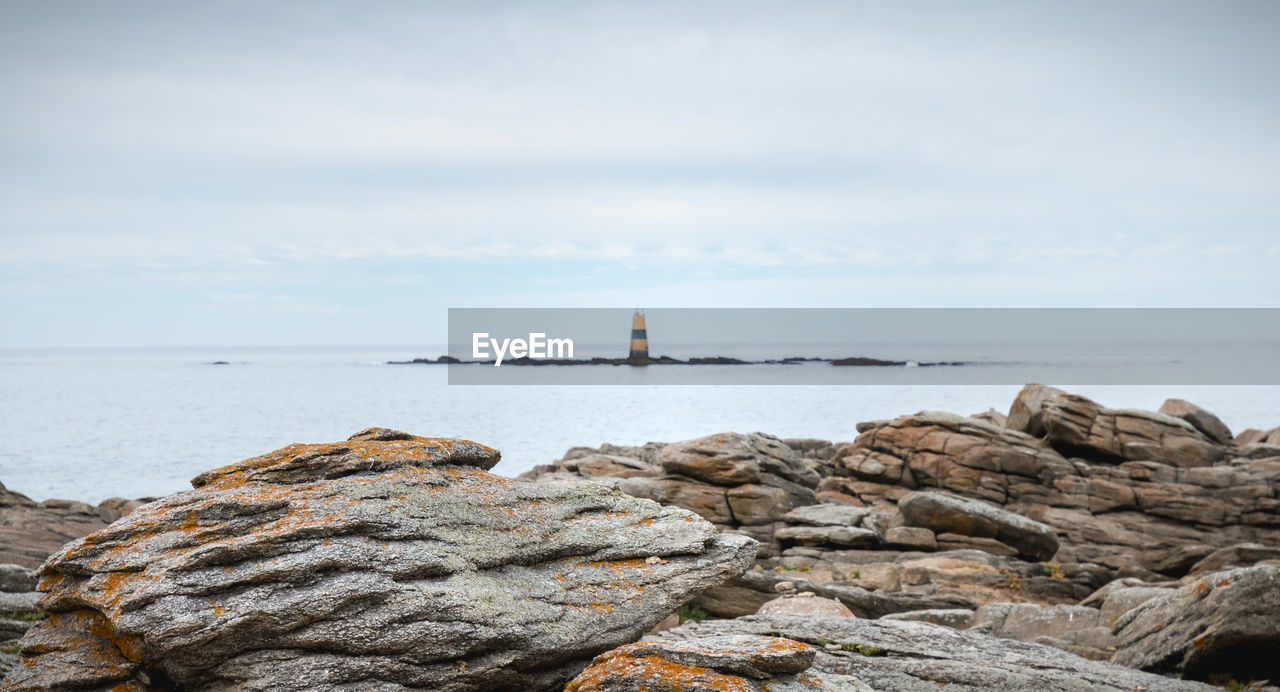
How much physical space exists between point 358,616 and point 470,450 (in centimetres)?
363

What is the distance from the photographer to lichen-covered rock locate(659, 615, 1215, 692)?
1233cm

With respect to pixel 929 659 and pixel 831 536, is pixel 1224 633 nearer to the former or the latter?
pixel 929 659

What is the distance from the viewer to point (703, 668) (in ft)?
29.6

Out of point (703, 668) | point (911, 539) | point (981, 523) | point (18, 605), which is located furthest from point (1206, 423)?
point (18, 605)

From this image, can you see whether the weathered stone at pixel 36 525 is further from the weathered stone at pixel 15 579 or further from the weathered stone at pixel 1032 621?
the weathered stone at pixel 1032 621

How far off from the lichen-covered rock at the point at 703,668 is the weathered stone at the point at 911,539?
2335 centimetres

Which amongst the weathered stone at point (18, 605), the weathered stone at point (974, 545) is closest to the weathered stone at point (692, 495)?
the weathered stone at point (974, 545)

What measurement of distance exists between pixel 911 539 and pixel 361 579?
2604 cm

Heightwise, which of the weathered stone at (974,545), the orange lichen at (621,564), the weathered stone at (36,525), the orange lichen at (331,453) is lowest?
the weathered stone at (974,545)

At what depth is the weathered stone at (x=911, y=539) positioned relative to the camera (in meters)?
31.4

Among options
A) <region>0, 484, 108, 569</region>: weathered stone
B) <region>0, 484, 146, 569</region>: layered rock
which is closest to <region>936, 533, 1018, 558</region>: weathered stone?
<region>0, 484, 146, 569</region>: layered rock

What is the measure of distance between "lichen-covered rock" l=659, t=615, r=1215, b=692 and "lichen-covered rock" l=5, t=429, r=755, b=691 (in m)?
1.43

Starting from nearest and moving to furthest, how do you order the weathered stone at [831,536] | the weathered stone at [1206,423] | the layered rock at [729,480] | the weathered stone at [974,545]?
the weathered stone at [974,545], the weathered stone at [831,536], the layered rock at [729,480], the weathered stone at [1206,423]

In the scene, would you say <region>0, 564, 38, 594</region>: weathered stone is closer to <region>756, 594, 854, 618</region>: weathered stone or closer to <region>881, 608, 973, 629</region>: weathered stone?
<region>756, 594, 854, 618</region>: weathered stone
